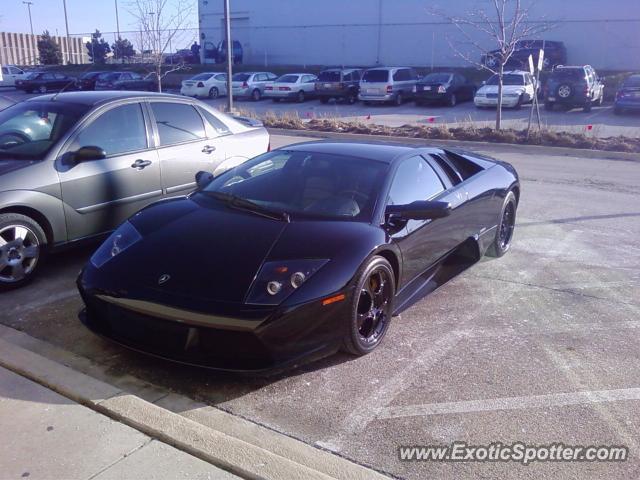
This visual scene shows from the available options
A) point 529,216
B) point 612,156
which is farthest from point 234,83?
point 529,216

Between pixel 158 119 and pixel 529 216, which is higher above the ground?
pixel 158 119

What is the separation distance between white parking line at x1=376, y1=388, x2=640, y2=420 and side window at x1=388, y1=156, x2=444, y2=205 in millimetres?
1562

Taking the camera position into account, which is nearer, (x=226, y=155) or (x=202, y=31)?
(x=226, y=155)

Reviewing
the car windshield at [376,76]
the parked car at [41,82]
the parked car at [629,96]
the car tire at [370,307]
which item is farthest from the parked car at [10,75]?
the car tire at [370,307]

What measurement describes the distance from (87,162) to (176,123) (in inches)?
49.5

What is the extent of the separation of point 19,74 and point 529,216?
4256cm

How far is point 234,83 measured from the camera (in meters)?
32.4

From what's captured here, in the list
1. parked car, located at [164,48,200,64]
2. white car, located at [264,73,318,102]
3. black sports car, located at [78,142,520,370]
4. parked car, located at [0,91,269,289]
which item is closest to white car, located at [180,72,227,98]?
white car, located at [264,73,318,102]

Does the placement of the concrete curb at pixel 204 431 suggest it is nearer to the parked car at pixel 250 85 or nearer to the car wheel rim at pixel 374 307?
A: the car wheel rim at pixel 374 307

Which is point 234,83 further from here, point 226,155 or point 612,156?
point 226,155

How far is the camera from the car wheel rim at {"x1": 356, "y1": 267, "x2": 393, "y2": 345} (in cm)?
404

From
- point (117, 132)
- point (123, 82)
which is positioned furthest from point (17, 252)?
point (123, 82)

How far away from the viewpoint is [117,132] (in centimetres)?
594

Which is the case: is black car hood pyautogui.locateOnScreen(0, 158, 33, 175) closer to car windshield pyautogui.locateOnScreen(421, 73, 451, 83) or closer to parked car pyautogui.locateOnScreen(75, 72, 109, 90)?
car windshield pyautogui.locateOnScreen(421, 73, 451, 83)
